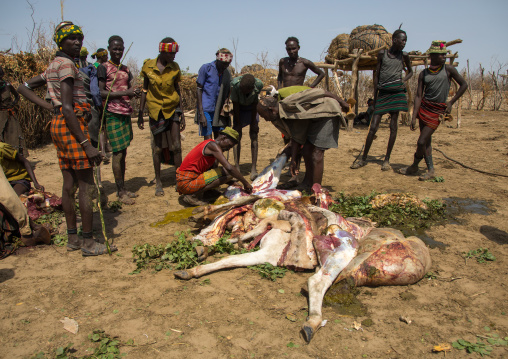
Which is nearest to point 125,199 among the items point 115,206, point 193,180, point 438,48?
point 115,206

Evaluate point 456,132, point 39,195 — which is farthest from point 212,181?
point 456,132

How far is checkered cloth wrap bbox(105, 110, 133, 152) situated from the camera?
484 cm

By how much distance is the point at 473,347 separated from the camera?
7.39 feet

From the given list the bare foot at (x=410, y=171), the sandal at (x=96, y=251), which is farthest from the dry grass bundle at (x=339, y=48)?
the sandal at (x=96, y=251)

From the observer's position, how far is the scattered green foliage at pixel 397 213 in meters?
4.12

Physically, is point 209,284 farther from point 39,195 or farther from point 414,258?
point 39,195

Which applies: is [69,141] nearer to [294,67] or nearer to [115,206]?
[115,206]

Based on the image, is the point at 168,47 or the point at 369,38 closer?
the point at 168,47

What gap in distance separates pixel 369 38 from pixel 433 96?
17.2 feet

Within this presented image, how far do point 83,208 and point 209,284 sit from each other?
147cm

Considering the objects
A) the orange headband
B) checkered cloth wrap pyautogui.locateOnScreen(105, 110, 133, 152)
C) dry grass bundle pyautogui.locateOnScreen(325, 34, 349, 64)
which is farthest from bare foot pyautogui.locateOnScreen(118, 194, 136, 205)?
dry grass bundle pyautogui.locateOnScreen(325, 34, 349, 64)

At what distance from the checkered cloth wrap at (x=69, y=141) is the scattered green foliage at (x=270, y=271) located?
185 cm

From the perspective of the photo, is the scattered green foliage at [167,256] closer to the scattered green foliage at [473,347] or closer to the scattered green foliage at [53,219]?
the scattered green foliage at [53,219]

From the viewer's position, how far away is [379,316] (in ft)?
8.51
